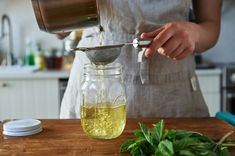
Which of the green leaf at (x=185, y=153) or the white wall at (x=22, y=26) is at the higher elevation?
the white wall at (x=22, y=26)

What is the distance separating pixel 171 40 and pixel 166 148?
0.28 m

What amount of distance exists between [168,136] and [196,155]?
0.24ft

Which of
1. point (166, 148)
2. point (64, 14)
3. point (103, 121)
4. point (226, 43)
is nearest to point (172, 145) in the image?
point (166, 148)

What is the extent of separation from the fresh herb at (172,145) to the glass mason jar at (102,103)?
0.08 metres

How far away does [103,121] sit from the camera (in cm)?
68

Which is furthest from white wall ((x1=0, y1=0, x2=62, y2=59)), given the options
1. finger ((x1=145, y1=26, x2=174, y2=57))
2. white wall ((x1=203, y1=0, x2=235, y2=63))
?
finger ((x1=145, y1=26, x2=174, y2=57))

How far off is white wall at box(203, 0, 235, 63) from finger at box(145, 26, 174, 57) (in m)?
1.73

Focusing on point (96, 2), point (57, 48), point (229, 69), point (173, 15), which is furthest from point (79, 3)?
point (57, 48)

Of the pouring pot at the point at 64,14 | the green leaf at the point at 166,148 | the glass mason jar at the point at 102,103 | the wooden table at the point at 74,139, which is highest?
the pouring pot at the point at 64,14

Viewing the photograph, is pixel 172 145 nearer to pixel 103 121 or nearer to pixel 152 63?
pixel 103 121

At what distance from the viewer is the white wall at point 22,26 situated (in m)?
2.35

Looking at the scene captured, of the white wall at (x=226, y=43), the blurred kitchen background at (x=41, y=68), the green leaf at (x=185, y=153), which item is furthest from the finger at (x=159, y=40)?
the white wall at (x=226, y=43)

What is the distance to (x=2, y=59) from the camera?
94.0 inches

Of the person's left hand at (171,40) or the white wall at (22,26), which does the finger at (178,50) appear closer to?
the person's left hand at (171,40)
